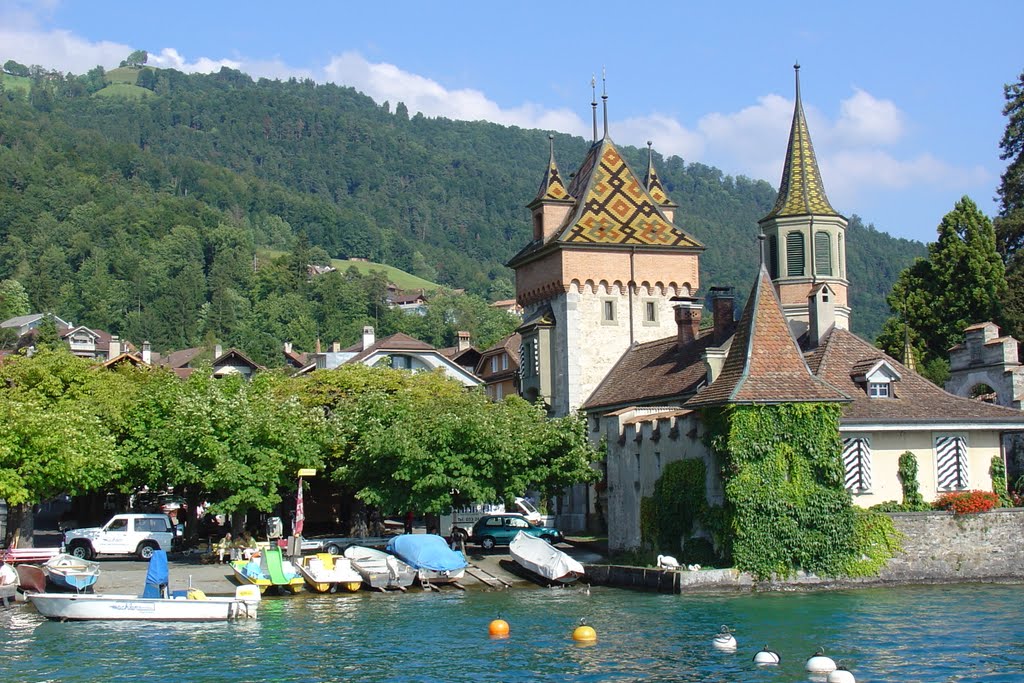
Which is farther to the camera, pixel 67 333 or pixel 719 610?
pixel 67 333

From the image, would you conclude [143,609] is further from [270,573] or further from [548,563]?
[548,563]

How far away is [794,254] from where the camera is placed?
5572 cm

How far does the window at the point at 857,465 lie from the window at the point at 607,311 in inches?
763

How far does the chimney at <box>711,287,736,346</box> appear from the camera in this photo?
5047 centimetres

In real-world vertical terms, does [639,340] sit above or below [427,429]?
above

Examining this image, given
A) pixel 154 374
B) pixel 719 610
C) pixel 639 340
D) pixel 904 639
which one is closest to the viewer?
pixel 904 639

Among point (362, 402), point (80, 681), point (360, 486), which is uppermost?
point (362, 402)

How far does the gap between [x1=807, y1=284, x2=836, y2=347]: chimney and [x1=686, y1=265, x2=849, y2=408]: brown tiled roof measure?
16.5ft

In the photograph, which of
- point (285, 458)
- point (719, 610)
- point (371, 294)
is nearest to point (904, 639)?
point (719, 610)

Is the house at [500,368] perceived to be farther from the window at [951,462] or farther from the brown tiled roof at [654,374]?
the window at [951,462]

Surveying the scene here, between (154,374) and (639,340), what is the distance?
24875 millimetres

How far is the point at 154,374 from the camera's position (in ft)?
222

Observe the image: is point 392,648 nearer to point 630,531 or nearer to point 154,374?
point 630,531

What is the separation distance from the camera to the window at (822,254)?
182 feet
